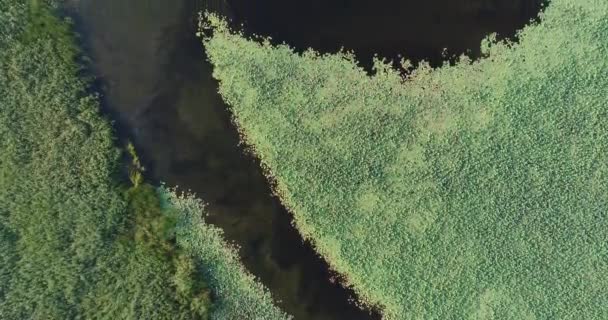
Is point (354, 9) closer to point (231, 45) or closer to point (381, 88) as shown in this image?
point (381, 88)

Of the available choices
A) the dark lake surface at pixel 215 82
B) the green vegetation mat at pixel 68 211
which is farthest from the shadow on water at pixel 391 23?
the green vegetation mat at pixel 68 211

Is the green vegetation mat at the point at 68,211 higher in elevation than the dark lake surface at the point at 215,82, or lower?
lower

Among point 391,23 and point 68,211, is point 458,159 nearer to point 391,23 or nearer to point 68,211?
point 391,23

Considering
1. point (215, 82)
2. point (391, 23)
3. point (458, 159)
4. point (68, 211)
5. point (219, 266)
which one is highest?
point (391, 23)

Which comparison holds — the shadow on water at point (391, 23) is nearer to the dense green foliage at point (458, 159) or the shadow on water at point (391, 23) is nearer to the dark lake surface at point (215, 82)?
the dark lake surface at point (215, 82)

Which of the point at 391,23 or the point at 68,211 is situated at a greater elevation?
the point at 391,23

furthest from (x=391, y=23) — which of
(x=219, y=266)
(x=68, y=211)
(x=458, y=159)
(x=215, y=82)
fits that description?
(x=68, y=211)
